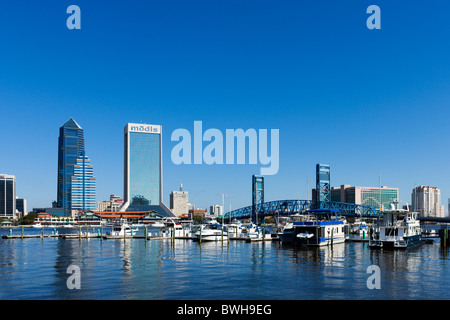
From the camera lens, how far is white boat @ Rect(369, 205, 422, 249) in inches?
3578

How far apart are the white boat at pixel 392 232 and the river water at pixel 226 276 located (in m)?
6.51

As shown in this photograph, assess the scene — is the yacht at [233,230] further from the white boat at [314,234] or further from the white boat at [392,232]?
the white boat at [392,232]

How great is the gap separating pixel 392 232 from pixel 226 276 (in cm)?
5062

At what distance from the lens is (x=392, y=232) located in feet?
304

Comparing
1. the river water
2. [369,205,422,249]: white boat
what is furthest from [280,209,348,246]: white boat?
the river water

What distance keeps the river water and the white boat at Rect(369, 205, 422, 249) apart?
651 cm

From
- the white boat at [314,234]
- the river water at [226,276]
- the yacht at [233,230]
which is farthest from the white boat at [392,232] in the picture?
the yacht at [233,230]

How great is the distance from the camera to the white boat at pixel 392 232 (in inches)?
3578

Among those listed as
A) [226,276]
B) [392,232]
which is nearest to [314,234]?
[392,232]

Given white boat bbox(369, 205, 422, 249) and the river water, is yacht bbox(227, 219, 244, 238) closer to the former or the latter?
white boat bbox(369, 205, 422, 249)

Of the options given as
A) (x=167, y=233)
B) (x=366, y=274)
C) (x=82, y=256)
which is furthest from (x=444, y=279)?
(x=167, y=233)
